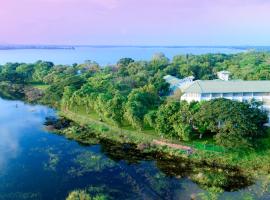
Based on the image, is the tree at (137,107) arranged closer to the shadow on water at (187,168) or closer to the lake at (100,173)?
the shadow on water at (187,168)

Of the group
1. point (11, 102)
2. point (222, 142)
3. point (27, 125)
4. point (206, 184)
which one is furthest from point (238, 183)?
point (11, 102)

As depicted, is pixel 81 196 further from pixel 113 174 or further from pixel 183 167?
pixel 183 167

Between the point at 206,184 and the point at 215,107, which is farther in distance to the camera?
the point at 215,107

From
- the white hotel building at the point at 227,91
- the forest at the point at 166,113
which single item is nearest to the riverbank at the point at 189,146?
the forest at the point at 166,113

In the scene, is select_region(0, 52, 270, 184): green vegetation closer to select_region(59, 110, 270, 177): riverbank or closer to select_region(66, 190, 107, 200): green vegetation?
select_region(59, 110, 270, 177): riverbank

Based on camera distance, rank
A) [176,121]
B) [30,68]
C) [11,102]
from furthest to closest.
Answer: [30,68] → [11,102] → [176,121]

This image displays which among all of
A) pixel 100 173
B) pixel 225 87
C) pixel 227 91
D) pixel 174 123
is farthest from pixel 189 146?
pixel 225 87

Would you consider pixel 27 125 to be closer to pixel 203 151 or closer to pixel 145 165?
pixel 145 165

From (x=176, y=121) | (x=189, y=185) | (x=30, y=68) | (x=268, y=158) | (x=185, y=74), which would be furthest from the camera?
(x=30, y=68)
